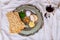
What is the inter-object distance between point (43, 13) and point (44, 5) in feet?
Result: 0.21

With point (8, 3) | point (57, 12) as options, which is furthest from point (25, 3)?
point (57, 12)

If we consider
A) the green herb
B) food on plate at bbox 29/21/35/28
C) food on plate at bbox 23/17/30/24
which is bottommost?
food on plate at bbox 29/21/35/28

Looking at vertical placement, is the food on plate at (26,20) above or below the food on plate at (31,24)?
above

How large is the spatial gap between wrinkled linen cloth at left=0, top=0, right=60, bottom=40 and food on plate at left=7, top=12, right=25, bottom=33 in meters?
0.02

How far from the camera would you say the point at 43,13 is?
3.02ft

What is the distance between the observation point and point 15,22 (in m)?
0.87

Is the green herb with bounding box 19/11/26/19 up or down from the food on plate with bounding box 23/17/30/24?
Result: up

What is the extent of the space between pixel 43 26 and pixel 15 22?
0.17 metres

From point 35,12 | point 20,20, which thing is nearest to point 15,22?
point 20,20

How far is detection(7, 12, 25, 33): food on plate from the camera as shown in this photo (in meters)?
0.84

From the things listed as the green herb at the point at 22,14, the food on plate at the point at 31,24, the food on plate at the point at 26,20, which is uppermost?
the green herb at the point at 22,14

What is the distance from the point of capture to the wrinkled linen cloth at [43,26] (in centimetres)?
83

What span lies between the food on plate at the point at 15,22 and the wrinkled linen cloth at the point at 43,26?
24 mm

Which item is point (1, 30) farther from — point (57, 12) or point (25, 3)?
point (57, 12)
